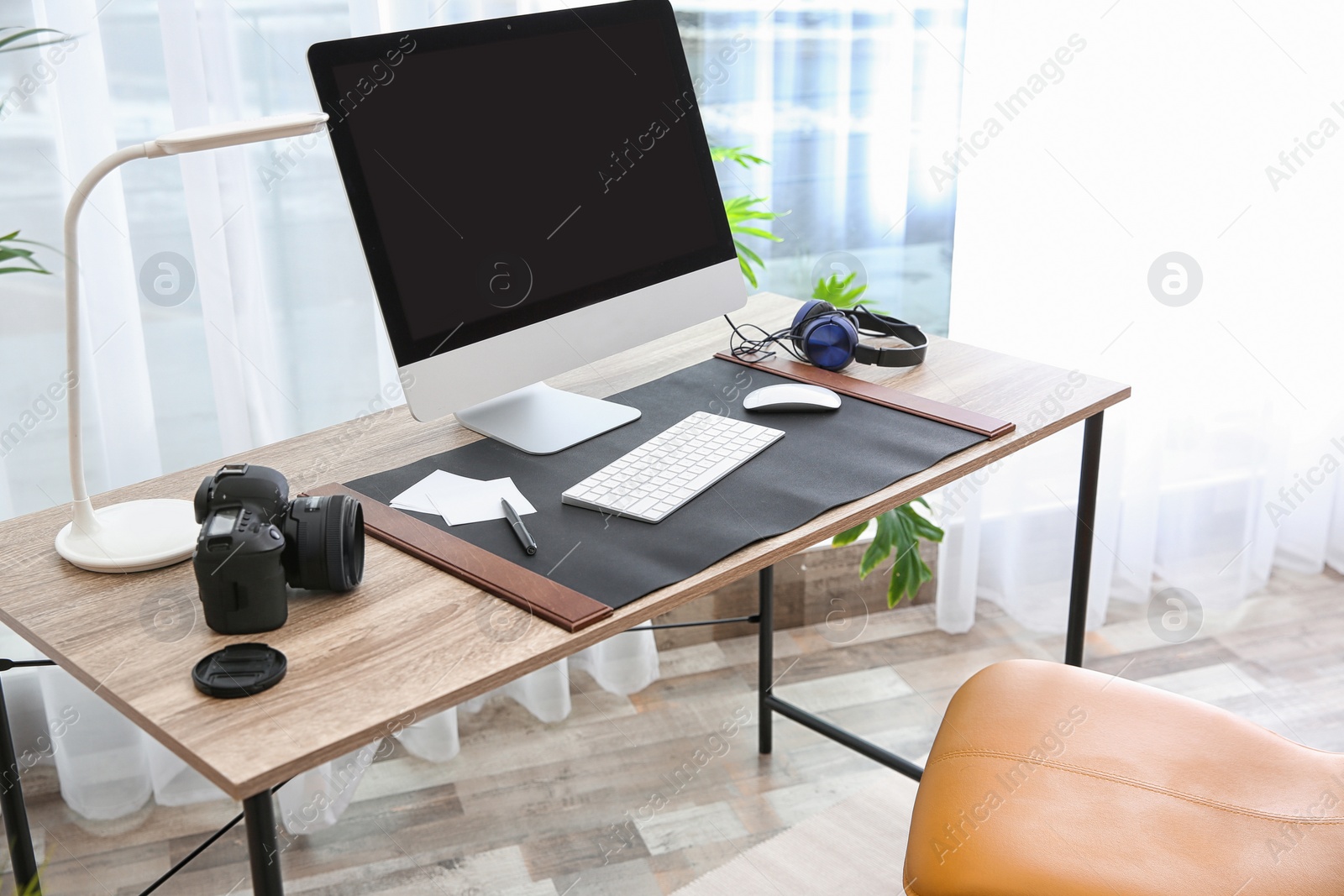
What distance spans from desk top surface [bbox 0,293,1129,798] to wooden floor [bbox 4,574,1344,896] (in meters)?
0.81

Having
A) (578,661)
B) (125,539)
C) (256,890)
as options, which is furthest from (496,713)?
(256,890)

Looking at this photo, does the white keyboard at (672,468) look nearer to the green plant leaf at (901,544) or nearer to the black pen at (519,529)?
the black pen at (519,529)

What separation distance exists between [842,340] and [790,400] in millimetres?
179

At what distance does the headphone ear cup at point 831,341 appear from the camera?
5.43 ft

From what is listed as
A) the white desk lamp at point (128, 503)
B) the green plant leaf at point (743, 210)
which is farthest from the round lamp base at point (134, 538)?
the green plant leaf at point (743, 210)

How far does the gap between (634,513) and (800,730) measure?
3.71 ft

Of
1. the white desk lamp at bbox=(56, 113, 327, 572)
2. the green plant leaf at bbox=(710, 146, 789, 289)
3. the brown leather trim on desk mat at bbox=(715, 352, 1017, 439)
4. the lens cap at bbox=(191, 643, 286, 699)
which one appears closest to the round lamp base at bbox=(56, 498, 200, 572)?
the white desk lamp at bbox=(56, 113, 327, 572)

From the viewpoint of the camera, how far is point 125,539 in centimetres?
122

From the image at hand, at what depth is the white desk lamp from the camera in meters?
1.07

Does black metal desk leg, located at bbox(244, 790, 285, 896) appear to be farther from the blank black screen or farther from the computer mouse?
the computer mouse

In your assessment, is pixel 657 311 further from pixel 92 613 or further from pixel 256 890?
pixel 256 890

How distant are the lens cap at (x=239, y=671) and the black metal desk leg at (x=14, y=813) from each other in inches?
21.2

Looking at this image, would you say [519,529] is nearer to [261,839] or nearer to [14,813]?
[261,839]

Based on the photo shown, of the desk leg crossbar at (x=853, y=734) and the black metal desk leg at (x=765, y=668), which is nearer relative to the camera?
the desk leg crossbar at (x=853, y=734)
